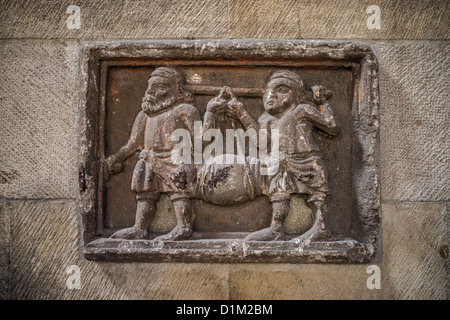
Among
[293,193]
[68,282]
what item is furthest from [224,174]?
[68,282]

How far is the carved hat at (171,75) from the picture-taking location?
2314 millimetres

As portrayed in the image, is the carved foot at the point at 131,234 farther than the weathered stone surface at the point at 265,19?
No

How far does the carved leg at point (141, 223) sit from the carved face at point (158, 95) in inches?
23.2

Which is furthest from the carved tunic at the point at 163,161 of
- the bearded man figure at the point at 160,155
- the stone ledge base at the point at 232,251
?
the stone ledge base at the point at 232,251

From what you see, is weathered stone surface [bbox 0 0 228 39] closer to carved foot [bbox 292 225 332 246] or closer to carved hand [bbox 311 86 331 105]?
carved hand [bbox 311 86 331 105]

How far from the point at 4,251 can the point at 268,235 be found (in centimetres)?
169

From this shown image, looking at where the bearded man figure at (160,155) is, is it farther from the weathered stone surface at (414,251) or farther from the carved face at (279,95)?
the weathered stone surface at (414,251)

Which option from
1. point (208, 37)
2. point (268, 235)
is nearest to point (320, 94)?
point (208, 37)

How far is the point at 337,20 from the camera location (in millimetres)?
2408

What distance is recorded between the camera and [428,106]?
2.38 m

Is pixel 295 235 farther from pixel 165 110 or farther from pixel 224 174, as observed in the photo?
pixel 165 110

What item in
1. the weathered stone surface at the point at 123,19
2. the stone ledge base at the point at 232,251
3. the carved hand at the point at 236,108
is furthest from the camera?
the weathered stone surface at the point at 123,19

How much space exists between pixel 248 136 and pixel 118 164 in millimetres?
852
